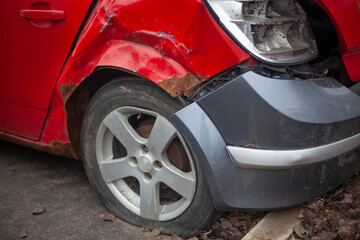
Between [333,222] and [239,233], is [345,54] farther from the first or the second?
[239,233]

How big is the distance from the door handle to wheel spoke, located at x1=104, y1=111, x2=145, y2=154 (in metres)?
0.62

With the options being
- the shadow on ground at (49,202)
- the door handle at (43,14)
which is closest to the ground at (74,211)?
the shadow on ground at (49,202)

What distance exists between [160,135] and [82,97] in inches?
24.8

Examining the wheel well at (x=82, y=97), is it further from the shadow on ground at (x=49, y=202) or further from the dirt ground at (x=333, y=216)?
the dirt ground at (x=333, y=216)

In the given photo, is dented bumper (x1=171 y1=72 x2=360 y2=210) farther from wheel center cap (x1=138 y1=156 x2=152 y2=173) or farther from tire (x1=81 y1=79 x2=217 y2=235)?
wheel center cap (x1=138 y1=156 x2=152 y2=173)

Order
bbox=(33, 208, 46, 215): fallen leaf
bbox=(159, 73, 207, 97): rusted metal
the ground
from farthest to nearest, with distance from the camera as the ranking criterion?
bbox=(33, 208, 46, 215): fallen leaf
the ground
bbox=(159, 73, 207, 97): rusted metal

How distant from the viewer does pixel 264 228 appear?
6.84 feet

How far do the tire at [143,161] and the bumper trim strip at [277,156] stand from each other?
237 millimetres

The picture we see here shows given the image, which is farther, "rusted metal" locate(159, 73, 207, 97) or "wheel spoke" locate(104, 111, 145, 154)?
"wheel spoke" locate(104, 111, 145, 154)

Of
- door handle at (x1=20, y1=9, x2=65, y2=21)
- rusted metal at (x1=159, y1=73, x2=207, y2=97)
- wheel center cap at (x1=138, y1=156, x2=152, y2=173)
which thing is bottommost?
wheel center cap at (x1=138, y1=156, x2=152, y2=173)

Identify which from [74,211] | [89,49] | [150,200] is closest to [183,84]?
[89,49]

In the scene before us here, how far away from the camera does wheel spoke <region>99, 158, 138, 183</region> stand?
7.60ft

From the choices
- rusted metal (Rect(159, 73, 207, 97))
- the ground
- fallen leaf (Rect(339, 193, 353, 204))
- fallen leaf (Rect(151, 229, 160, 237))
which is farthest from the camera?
fallen leaf (Rect(151, 229, 160, 237))

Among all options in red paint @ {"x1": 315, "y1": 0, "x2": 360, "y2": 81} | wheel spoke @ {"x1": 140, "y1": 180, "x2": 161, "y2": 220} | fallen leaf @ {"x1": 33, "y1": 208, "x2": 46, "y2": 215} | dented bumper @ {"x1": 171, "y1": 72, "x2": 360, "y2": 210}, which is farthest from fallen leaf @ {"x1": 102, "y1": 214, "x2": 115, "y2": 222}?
red paint @ {"x1": 315, "y1": 0, "x2": 360, "y2": 81}
